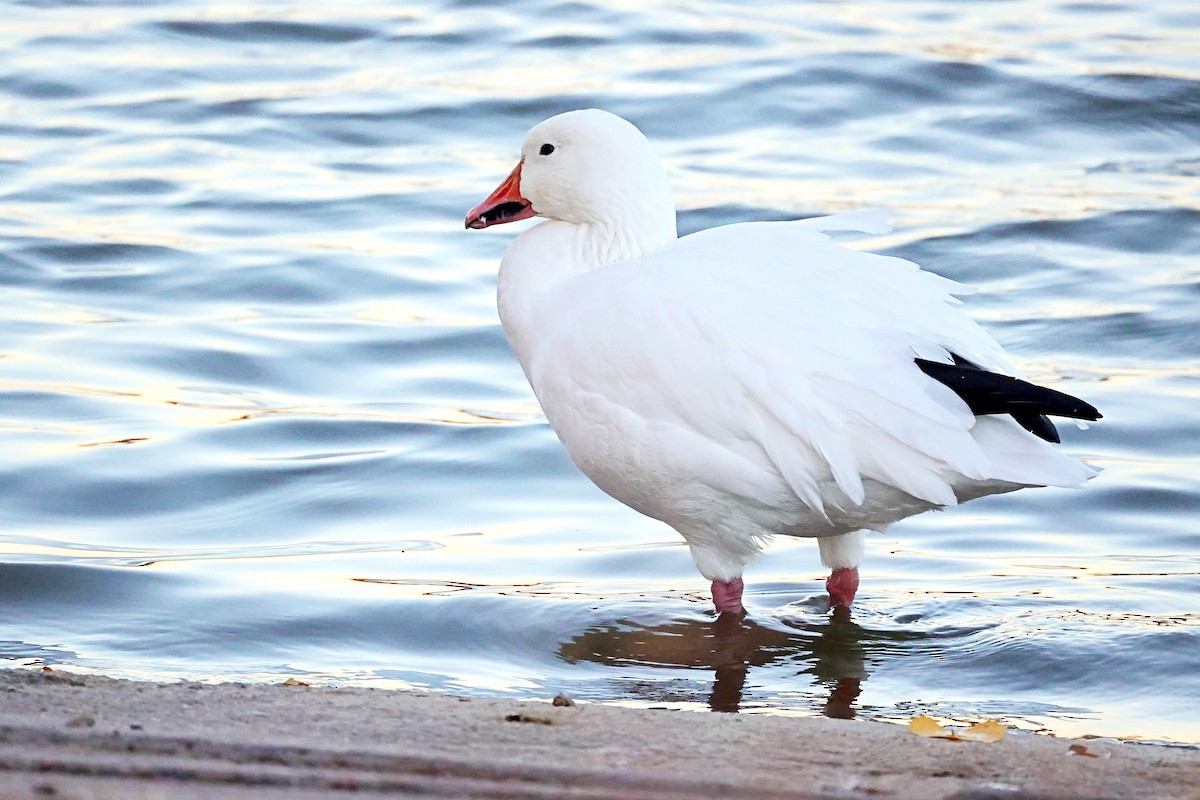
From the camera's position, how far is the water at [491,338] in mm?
5395

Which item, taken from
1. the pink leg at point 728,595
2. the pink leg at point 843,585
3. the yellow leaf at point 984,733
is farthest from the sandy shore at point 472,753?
the pink leg at point 843,585

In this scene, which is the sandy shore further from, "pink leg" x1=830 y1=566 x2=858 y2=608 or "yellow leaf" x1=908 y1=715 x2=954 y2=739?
"pink leg" x1=830 y1=566 x2=858 y2=608

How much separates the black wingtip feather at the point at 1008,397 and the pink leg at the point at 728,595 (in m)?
1.11

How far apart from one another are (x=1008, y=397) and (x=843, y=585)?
1330mm

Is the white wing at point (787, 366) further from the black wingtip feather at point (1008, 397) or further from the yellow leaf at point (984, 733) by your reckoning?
the yellow leaf at point (984, 733)

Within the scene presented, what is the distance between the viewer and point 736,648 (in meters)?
5.42

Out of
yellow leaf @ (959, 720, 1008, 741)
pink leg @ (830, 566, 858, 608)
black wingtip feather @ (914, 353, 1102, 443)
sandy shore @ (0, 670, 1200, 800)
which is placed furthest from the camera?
pink leg @ (830, 566, 858, 608)

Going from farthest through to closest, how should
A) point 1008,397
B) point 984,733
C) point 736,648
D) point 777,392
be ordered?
point 736,648
point 777,392
point 1008,397
point 984,733

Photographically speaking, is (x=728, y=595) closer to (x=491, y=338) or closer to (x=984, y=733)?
(x=984, y=733)

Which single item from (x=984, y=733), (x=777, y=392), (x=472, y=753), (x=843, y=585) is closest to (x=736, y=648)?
(x=843, y=585)

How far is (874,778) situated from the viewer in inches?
128

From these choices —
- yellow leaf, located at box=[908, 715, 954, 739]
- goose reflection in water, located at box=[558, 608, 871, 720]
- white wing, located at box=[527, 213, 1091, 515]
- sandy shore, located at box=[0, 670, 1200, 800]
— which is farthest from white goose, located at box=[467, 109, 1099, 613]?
sandy shore, located at box=[0, 670, 1200, 800]

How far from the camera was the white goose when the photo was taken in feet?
15.8

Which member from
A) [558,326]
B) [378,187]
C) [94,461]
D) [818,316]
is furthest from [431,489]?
[378,187]
